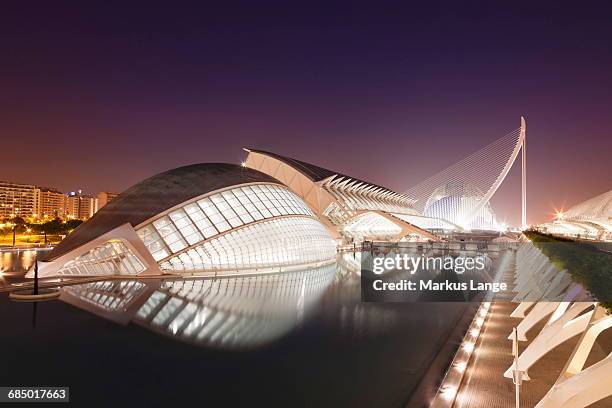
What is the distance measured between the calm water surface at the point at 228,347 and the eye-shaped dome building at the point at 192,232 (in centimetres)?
388

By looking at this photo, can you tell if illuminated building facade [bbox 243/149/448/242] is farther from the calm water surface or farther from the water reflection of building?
the calm water surface

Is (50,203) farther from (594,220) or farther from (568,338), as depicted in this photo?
(568,338)

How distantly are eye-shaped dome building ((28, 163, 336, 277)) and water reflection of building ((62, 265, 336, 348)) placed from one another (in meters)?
1.55

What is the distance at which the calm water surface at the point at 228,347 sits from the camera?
8.36m

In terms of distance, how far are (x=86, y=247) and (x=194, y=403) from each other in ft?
55.4

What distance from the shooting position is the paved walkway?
8.01 m

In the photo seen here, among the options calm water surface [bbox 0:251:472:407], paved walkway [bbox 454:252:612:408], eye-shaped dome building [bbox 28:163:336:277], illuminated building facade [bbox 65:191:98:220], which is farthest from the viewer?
illuminated building facade [bbox 65:191:98:220]

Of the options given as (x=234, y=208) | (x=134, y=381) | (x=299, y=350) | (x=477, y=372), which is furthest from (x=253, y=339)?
(x=234, y=208)

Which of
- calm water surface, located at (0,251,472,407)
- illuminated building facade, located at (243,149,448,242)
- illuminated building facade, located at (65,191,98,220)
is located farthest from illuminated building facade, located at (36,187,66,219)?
calm water surface, located at (0,251,472,407)

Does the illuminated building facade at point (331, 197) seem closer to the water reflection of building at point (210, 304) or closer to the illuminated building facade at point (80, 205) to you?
the water reflection of building at point (210, 304)

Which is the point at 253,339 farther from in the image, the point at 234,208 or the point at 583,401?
the point at 234,208

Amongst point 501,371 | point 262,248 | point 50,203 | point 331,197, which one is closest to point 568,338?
point 501,371

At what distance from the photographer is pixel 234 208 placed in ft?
88.8

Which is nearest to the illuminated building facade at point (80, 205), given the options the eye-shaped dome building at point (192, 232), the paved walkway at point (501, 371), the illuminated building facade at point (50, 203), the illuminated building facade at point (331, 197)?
the illuminated building facade at point (50, 203)
